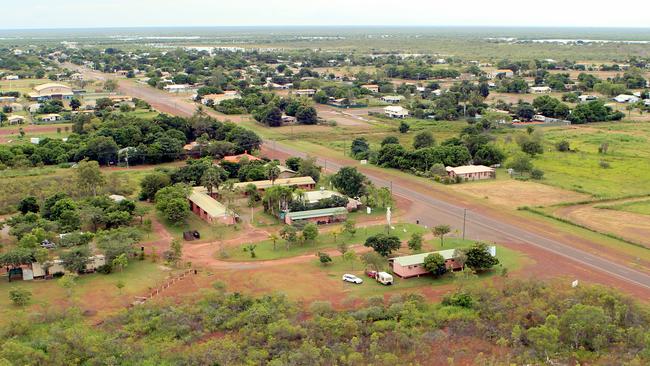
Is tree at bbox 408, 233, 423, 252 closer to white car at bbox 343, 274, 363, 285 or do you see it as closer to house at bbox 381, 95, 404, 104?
white car at bbox 343, 274, 363, 285

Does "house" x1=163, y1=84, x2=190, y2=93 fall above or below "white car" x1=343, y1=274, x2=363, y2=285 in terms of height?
above

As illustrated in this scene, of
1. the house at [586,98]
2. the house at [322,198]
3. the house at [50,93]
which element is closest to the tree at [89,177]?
the house at [322,198]

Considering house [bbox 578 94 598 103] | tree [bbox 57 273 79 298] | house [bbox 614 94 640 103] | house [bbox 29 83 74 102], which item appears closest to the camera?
tree [bbox 57 273 79 298]

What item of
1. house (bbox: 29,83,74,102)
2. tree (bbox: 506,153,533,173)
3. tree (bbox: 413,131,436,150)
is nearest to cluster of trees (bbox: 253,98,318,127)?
tree (bbox: 413,131,436,150)

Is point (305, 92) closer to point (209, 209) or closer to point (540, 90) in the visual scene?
point (540, 90)

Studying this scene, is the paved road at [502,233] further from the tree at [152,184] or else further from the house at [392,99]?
the house at [392,99]

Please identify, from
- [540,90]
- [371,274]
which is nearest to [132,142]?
[371,274]

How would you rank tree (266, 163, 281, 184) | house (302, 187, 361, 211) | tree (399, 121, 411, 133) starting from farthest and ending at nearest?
tree (399, 121, 411, 133)
tree (266, 163, 281, 184)
house (302, 187, 361, 211)
